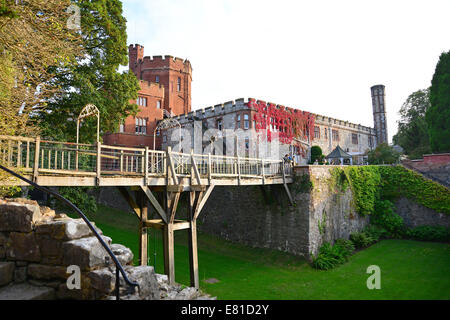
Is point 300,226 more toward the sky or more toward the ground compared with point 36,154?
more toward the ground

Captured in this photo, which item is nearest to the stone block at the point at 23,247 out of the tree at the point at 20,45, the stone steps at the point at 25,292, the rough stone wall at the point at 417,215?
the stone steps at the point at 25,292

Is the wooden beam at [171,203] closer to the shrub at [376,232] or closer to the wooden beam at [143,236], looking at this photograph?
the wooden beam at [143,236]

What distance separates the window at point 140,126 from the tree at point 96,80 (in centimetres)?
1734

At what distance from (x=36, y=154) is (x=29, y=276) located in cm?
306

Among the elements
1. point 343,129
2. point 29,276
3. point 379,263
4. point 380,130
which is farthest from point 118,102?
point 380,130

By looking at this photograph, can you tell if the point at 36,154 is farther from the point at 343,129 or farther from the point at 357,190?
the point at 343,129

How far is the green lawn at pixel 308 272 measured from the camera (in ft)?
39.1

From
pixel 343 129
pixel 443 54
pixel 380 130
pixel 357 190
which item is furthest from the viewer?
pixel 380 130

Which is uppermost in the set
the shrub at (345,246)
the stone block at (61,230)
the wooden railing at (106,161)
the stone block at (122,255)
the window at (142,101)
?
the window at (142,101)

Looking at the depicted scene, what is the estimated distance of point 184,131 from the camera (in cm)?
3309

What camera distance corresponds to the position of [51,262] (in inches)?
206

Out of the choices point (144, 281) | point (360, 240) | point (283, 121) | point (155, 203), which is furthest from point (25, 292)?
point (283, 121)

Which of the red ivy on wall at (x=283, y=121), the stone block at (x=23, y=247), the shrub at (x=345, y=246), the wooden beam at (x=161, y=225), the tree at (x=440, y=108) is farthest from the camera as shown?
the red ivy on wall at (x=283, y=121)

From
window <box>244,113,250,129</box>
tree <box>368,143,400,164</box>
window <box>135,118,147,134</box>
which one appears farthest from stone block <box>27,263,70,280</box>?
tree <box>368,143,400,164</box>
